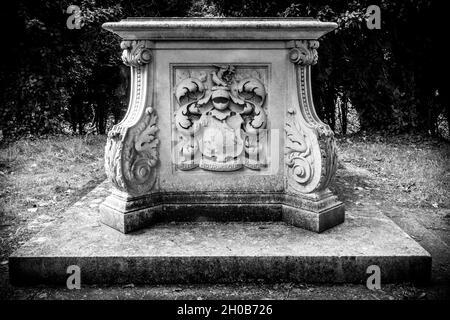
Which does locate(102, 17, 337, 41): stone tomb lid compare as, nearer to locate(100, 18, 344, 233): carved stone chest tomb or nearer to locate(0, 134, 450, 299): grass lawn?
locate(100, 18, 344, 233): carved stone chest tomb

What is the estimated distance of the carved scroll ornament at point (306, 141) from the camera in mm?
2850

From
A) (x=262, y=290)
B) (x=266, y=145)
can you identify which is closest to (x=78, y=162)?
(x=266, y=145)

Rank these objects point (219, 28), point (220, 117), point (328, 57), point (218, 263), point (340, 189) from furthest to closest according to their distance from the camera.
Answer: point (328, 57) < point (340, 189) < point (220, 117) < point (219, 28) < point (218, 263)

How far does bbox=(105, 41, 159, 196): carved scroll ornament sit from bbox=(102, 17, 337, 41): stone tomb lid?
12cm

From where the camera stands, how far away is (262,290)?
7.99ft

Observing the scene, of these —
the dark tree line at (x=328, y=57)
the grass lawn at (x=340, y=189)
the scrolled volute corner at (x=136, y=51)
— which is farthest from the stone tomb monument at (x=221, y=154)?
the dark tree line at (x=328, y=57)

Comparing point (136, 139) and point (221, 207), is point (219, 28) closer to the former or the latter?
point (136, 139)

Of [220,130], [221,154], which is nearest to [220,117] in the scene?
[220,130]

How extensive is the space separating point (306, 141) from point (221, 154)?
0.66 metres

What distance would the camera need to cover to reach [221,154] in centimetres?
307

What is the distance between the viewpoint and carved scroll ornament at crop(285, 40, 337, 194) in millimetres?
2850

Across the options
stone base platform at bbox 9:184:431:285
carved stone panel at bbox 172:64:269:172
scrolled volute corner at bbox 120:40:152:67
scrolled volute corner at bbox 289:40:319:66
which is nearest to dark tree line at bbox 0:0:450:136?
scrolled volute corner at bbox 289:40:319:66
